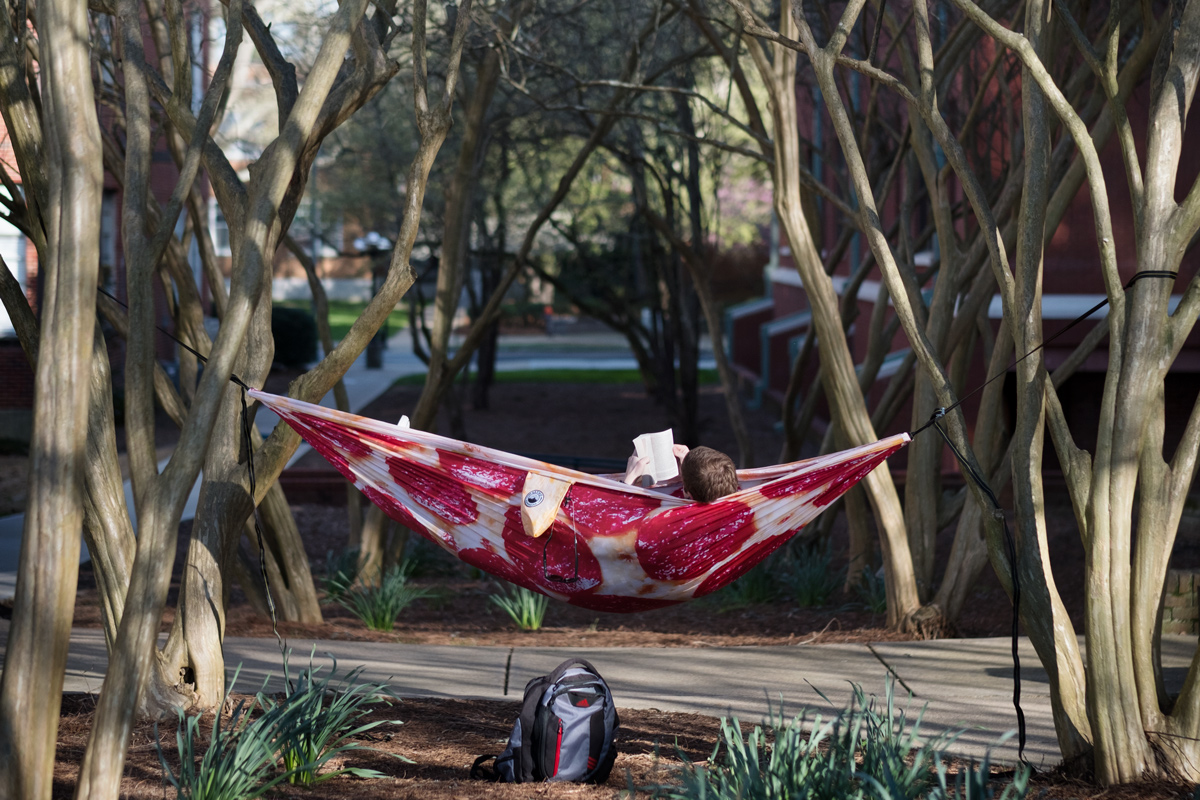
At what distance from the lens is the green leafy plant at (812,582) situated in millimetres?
7199

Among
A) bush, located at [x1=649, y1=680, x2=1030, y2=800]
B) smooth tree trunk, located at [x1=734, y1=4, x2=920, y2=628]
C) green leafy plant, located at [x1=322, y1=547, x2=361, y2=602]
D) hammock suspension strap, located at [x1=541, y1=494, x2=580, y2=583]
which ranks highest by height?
smooth tree trunk, located at [x1=734, y1=4, x2=920, y2=628]

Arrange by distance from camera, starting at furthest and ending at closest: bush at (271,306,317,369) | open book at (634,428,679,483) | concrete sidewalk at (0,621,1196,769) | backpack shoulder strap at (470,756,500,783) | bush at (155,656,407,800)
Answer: bush at (271,306,317,369) < open book at (634,428,679,483) < concrete sidewalk at (0,621,1196,769) < backpack shoulder strap at (470,756,500,783) < bush at (155,656,407,800)

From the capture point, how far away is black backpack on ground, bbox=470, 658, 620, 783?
11.9ft

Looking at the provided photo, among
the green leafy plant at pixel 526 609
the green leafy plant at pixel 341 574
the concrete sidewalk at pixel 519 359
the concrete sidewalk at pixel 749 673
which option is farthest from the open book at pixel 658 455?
the concrete sidewalk at pixel 519 359

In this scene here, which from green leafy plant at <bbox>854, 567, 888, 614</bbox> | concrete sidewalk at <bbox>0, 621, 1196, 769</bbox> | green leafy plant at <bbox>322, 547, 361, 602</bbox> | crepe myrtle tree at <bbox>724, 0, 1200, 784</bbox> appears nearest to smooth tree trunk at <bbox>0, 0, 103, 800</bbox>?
concrete sidewalk at <bbox>0, 621, 1196, 769</bbox>

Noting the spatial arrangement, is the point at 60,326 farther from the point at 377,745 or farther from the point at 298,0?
the point at 298,0

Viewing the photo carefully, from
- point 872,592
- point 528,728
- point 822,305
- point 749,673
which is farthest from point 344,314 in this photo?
point 528,728

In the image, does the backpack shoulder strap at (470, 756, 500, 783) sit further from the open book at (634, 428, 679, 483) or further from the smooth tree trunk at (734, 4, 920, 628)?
the smooth tree trunk at (734, 4, 920, 628)

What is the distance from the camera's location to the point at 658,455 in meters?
5.02

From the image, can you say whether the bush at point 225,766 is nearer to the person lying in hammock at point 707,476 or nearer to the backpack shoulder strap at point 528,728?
the backpack shoulder strap at point 528,728

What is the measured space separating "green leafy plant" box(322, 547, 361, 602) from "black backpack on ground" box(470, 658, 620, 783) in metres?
3.59

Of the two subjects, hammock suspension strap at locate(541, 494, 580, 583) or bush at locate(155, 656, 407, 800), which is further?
hammock suspension strap at locate(541, 494, 580, 583)

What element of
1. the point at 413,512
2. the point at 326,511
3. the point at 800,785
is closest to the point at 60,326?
the point at 413,512

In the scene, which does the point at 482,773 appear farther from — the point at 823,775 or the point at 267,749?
the point at 823,775
